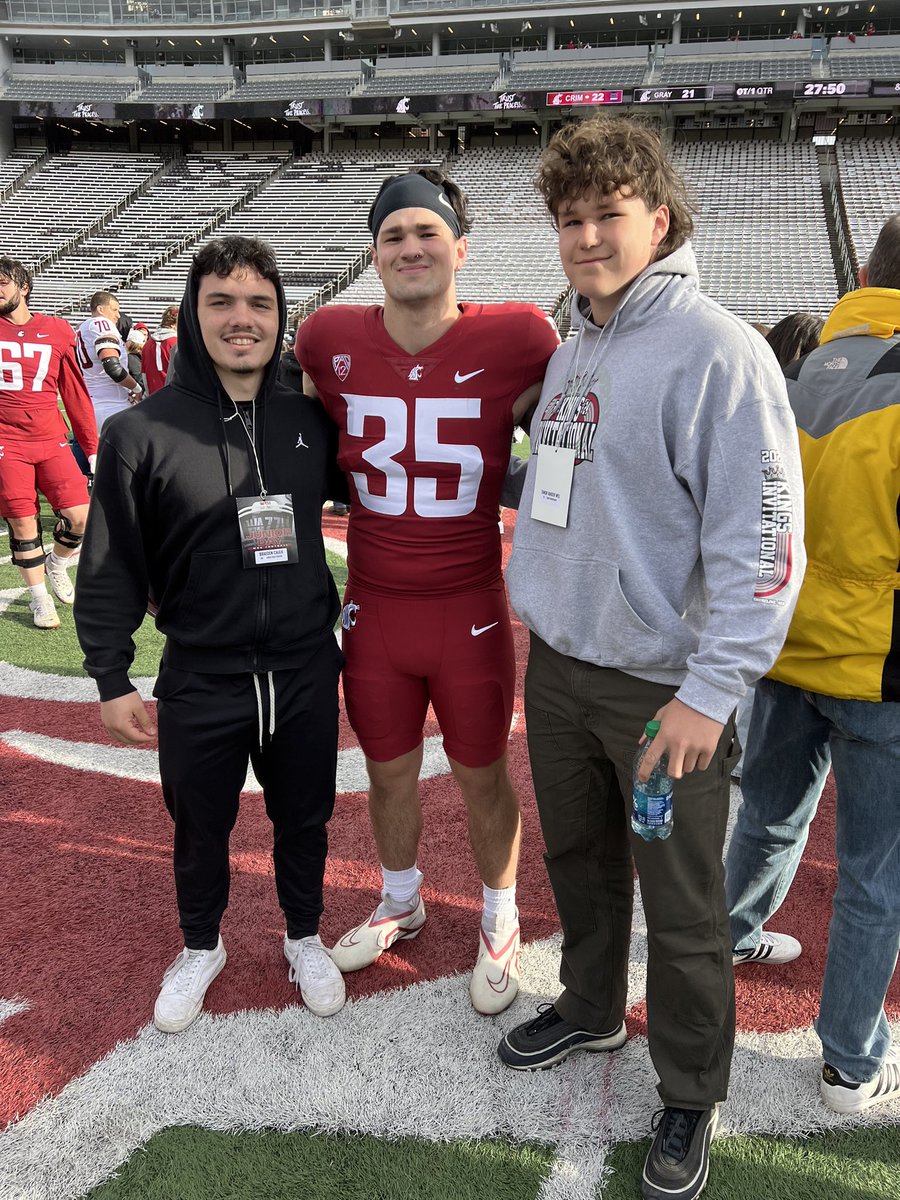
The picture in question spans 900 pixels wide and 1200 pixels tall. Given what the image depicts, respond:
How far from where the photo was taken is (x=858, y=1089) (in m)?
1.94

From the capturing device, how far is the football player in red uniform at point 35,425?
4980mm

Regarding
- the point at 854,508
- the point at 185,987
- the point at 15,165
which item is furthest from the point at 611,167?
the point at 15,165

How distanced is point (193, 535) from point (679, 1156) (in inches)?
70.3

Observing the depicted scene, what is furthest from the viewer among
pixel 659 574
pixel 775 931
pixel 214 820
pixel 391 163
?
pixel 391 163

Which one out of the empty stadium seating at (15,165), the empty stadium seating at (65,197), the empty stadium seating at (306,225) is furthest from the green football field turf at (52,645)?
the empty stadium seating at (15,165)

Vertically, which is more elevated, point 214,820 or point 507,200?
point 507,200

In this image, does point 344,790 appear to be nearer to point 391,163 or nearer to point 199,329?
point 199,329

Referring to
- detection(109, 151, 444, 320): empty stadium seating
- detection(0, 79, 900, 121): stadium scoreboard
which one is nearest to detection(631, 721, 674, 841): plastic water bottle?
detection(109, 151, 444, 320): empty stadium seating

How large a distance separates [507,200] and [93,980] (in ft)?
102

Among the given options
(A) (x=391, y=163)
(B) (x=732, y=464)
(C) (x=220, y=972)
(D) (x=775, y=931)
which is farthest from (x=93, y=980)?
(A) (x=391, y=163)

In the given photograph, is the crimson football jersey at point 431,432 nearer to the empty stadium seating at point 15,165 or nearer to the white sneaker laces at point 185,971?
the white sneaker laces at point 185,971

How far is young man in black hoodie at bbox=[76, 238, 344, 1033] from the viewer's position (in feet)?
Result: 6.67

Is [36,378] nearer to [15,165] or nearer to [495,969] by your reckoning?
[495,969]

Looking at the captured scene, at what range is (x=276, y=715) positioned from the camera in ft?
7.16
